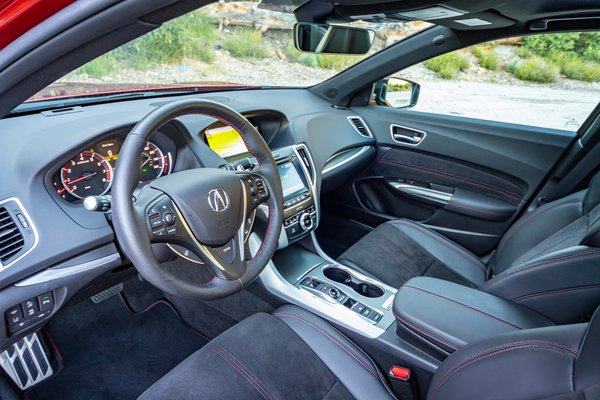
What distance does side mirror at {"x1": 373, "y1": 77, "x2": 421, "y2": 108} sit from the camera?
277cm

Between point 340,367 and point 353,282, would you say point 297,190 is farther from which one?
point 340,367

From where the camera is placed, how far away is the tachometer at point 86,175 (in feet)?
4.74

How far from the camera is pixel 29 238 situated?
4.08 ft

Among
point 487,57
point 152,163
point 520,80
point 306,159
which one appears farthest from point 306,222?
point 520,80

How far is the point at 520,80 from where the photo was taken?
2379 millimetres

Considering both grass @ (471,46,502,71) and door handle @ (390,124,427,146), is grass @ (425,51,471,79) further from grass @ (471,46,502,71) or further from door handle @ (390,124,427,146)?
door handle @ (390,124,427,146)

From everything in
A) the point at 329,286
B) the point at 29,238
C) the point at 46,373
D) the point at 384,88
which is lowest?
the point at 46,373

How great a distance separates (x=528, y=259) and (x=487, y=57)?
3.99 feet

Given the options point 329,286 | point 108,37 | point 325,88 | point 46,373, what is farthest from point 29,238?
point 325,88

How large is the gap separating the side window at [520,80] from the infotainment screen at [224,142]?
1.13m

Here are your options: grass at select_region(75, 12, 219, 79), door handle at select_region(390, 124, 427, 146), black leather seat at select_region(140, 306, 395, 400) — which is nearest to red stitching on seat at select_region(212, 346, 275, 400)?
black leather seat at select_region(140, 306, 395, 400)

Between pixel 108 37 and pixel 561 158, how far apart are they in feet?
7.25

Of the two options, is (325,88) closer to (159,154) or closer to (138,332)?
(159,154)

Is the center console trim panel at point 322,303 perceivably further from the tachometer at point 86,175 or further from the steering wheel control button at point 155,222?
the steering wheel control button at point 155,222
